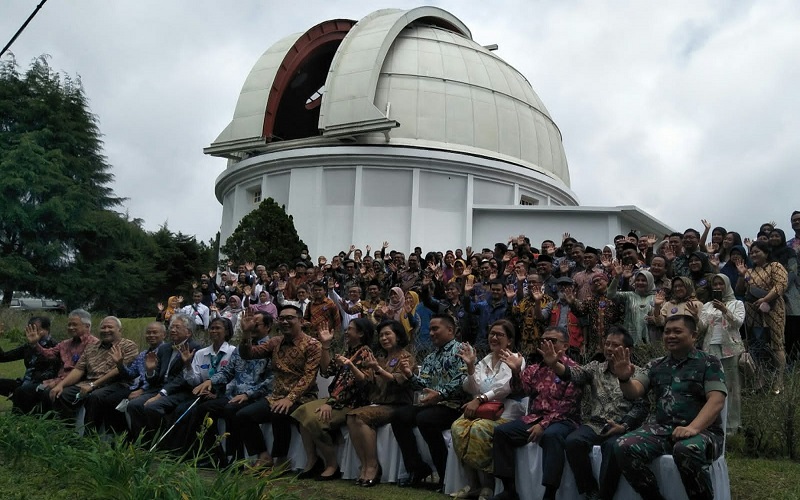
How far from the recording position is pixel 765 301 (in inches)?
320

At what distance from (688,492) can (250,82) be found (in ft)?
81.5

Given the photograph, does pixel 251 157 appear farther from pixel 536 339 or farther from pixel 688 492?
pixel 688 492

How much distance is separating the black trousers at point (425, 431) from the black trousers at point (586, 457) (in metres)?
1.26

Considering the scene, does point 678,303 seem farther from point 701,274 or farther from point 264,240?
point 264,240

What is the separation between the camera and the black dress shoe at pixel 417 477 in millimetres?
6527

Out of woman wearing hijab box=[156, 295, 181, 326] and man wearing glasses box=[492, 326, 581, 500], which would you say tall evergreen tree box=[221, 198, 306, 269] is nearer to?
woman wearing hijab box=[156, 295, 181, 326]

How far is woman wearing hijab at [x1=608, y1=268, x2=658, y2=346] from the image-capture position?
8.22 m

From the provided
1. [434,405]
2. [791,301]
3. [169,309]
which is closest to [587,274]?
[791,301]

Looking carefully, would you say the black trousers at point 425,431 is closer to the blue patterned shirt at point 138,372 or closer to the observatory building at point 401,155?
the blue patterned shirt at point 138,372

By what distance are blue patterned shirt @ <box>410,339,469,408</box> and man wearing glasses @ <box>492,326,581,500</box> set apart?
0.63 meters

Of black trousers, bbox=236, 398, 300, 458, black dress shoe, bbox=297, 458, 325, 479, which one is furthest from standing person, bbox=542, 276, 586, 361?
black trousers, bbox=236, 398, 300, 458

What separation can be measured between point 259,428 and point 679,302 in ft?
14.5

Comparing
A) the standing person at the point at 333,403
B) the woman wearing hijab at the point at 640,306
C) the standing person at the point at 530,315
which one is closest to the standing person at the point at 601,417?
the standing person at the point at 333,403

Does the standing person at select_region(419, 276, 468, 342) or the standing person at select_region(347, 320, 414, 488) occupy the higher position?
the standing person at select_region(419, 276, 468, 342)
